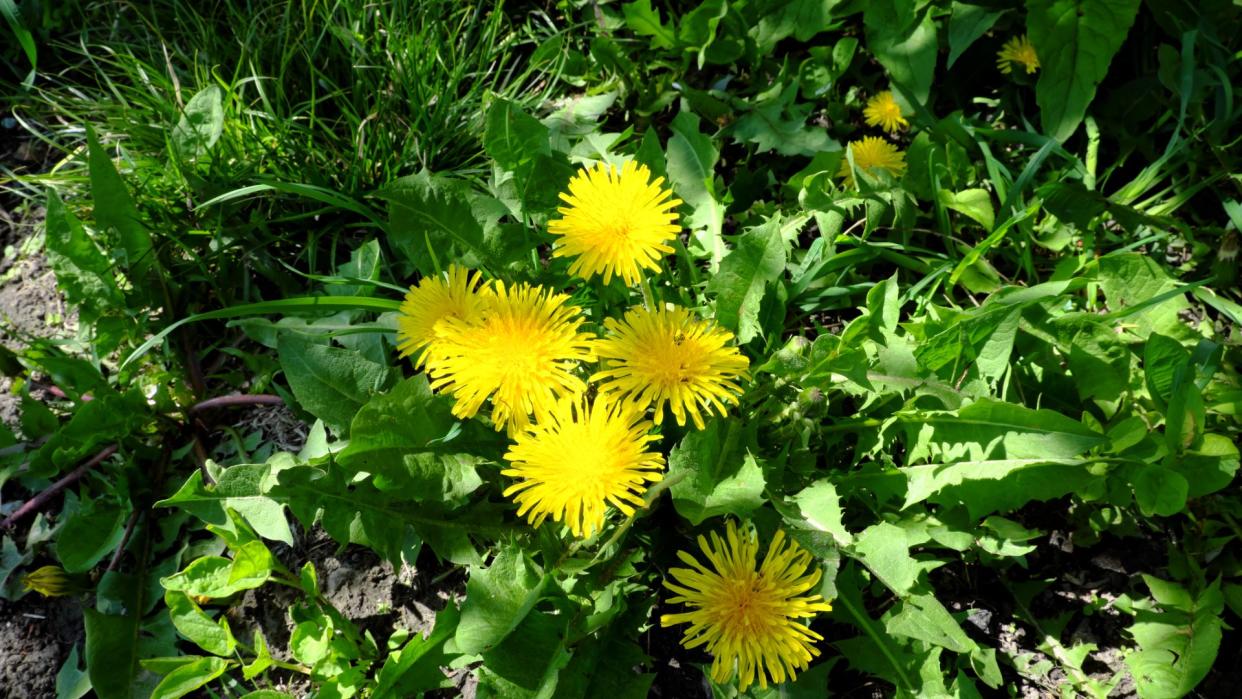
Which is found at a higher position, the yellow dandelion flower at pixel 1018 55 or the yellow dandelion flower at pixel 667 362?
the yellow dandelion flower at pixel 1018 55

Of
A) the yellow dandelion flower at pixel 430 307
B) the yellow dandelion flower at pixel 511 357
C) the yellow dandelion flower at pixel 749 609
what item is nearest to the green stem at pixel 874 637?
the yellow dandelion flower at pixel 749 609

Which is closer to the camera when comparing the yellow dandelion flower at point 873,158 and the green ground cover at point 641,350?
the green ground cover at point 641,350

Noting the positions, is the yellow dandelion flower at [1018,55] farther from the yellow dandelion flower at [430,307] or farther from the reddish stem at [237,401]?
the reddish stem at [237,401]

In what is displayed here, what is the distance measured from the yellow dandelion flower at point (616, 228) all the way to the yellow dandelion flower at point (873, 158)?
0.84 meters

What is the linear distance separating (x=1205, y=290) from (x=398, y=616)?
2.07 m

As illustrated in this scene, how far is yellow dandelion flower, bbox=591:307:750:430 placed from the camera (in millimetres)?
1560

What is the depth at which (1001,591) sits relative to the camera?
6.50ft

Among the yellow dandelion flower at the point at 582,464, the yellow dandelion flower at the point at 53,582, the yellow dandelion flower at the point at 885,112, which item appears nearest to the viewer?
the yellow dandelion flower at the point at 582,464

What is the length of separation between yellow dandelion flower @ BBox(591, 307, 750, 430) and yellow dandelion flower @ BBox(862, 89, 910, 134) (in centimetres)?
117

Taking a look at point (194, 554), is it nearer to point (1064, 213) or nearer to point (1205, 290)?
point (1064, 213)

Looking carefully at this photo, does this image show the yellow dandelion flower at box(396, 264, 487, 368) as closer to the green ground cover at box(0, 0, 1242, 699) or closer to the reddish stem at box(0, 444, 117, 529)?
the green ground cover at box(0, 0, 1242, 699)

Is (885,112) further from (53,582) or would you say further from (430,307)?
(53,582)

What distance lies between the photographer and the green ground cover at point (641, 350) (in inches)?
64.2

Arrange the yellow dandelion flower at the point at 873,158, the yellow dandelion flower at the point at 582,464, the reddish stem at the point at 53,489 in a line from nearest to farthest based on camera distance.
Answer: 1. the yellow dandelion flower at the point at 582,464
2. the reddish stem at the point at 53,489
3. the yellow dandelion flower at the point at 873,158
